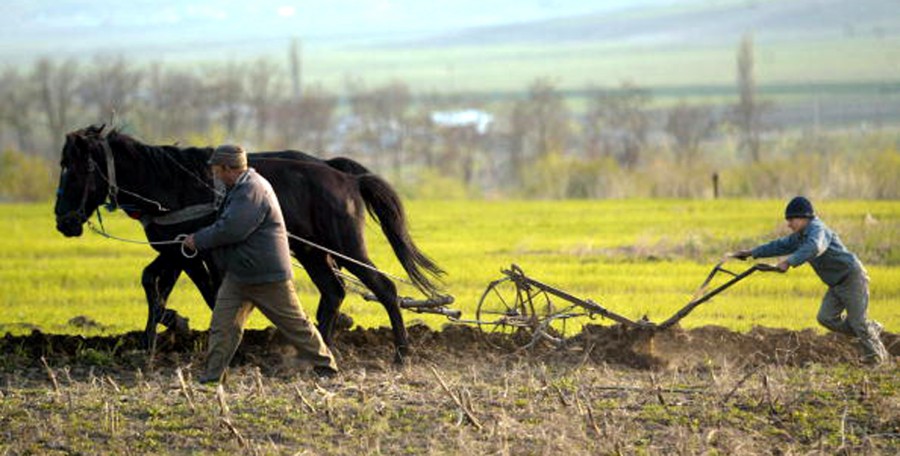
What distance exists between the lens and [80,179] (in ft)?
39.4

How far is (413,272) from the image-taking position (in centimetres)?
1251

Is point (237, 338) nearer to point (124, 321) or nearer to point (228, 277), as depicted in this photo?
point (228, 277)

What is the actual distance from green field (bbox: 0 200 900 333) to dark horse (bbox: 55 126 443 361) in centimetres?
269

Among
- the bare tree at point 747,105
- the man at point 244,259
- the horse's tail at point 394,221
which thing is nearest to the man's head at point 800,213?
the horse's tail at point 394,221

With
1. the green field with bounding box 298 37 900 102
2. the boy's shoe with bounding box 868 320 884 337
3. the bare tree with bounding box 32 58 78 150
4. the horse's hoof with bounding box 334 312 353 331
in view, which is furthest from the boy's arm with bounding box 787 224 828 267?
the green field with bounding box 298 37 900 102

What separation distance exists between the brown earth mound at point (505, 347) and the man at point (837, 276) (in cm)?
39

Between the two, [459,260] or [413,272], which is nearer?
[413,272]

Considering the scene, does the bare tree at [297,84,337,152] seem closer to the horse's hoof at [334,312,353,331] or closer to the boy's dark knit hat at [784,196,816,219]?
the horse's hoof at [334,312,353,331]

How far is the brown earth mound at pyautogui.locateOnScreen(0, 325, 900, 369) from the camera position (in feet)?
39.6

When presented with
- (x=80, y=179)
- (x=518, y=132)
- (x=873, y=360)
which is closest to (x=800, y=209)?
(x=873, y=360)

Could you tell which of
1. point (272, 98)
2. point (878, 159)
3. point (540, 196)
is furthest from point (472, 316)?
point (272, 98)

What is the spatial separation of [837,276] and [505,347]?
9.09 ft

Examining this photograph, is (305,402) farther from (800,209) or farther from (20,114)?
(20,114)

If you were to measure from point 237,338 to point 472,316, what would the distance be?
531 cm
